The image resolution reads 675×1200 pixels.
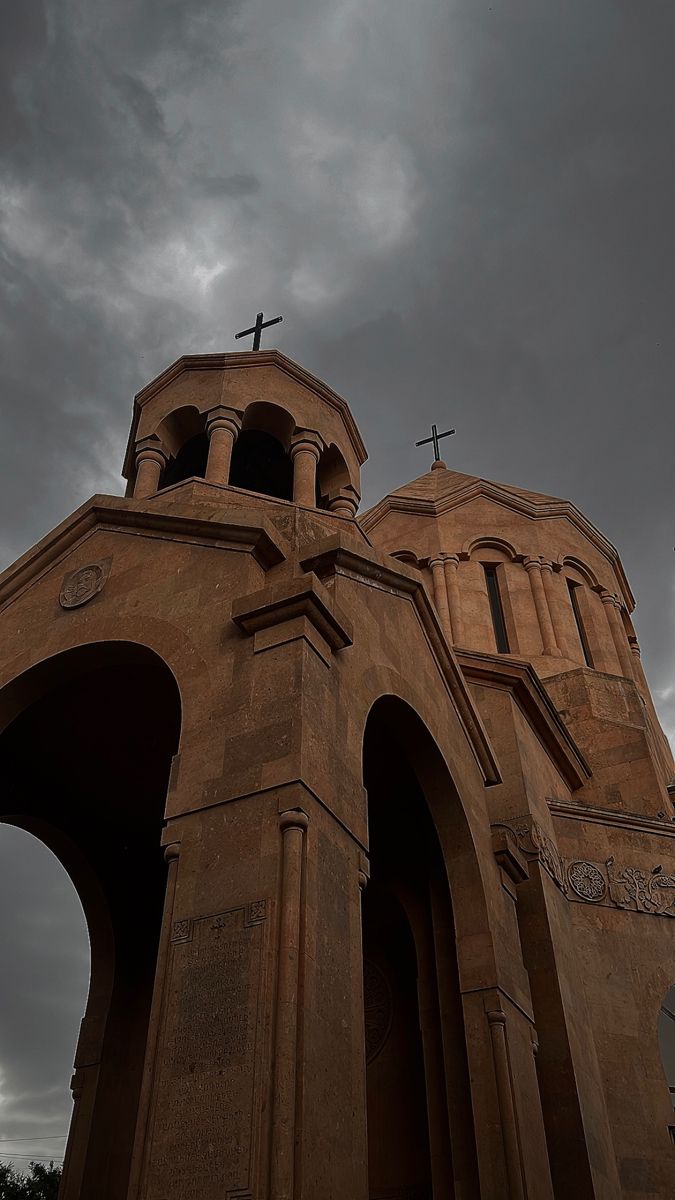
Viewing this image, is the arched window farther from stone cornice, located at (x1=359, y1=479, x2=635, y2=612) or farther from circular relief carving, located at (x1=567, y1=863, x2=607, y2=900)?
circular relief carving, located at (x1=567, y1=863, x2=607, y2=900)

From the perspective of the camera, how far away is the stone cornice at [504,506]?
72.1ft

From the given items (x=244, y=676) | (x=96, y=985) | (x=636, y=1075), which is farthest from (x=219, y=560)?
(x=636, y=1075)

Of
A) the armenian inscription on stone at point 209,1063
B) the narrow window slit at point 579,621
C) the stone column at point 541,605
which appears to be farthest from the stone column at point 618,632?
the armenian inscription on stone at point 209,1063

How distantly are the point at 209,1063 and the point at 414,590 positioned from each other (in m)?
5.47

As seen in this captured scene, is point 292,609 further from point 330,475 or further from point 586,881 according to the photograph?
point 330,475

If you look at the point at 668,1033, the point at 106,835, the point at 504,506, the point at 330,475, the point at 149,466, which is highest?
the point at 504,506

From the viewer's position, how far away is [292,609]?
7461 millimetres

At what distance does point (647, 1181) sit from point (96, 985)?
6.80 meters

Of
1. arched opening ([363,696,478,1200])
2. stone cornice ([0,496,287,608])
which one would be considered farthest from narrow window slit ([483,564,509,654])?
stone cornice ([0,496,287,608])

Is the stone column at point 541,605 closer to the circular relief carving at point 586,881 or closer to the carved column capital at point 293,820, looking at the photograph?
the circular relief carving at point 586,881

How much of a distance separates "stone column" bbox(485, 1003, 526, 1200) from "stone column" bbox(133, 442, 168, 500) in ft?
29.1

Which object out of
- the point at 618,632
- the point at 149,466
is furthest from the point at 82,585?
the point at 618,632

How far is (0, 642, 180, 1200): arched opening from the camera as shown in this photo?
10.8 m

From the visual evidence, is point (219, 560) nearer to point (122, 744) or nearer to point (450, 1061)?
point (122, 744)
